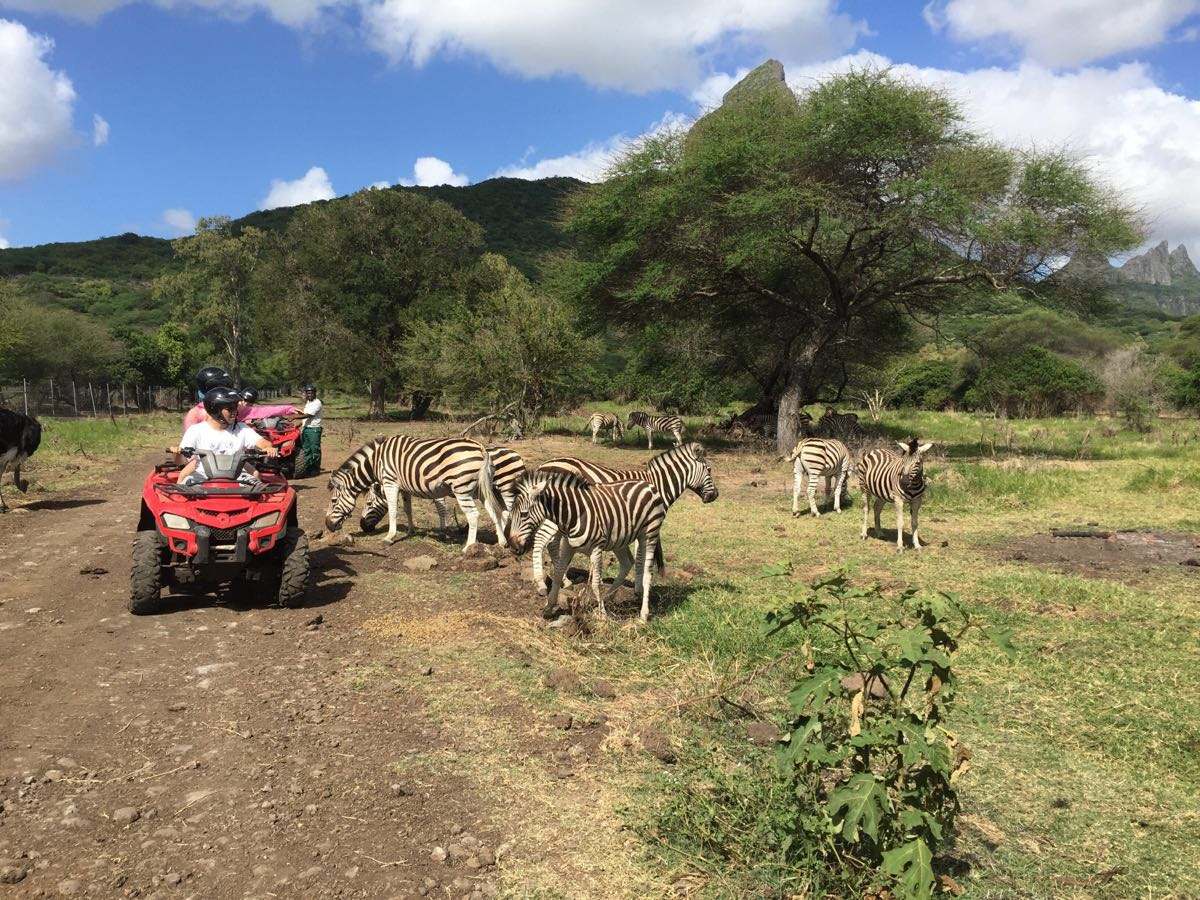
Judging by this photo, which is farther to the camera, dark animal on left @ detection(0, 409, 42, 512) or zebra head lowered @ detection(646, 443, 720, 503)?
dark animal on left @ detection(0, 409, 42, 512)

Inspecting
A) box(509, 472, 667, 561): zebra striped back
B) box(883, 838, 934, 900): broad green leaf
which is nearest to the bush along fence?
box(509, 472, 667, 561): zebra striped back

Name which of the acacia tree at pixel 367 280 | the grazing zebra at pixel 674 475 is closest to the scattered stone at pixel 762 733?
the grazing zebra at pixel 674 475

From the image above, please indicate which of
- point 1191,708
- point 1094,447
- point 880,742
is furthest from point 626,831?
point 1094,447

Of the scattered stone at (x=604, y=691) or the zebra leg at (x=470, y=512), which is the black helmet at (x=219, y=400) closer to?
the zebra leg at (x=470, y=512)

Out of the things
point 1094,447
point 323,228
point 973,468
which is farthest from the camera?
point 323,228

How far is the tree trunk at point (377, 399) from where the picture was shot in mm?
40938

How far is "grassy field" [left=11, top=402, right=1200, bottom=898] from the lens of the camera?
13.3ft

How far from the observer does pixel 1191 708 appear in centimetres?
600

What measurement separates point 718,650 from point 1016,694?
7.46ft

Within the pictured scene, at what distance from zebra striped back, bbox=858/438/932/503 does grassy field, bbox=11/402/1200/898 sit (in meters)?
0.78

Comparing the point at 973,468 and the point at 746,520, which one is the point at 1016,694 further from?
the point at 973,468

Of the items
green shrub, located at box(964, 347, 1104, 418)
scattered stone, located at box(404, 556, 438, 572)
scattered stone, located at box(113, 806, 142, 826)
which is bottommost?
scattered stone, located at box(113, 806, 142, 826)

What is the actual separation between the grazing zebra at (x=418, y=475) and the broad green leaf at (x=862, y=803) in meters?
7.73

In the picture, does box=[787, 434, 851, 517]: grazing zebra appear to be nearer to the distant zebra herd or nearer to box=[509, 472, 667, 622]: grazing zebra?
the distant zebra herd
